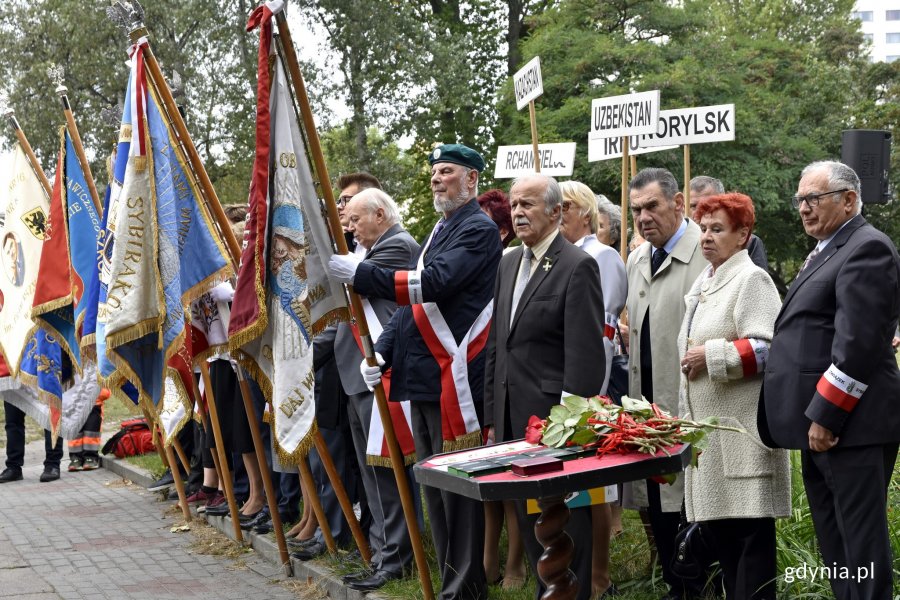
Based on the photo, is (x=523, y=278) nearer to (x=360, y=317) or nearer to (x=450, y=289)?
(x=450, y=289)

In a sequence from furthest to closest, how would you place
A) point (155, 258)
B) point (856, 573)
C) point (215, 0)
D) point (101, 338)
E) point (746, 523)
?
point (215, 0), point (101, 338), point (155, 258), point (746, 523), point (856, 573)

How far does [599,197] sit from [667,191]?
2.02 metres

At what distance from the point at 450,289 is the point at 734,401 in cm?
150

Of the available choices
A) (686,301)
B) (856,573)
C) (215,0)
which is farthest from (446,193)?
(215,0)

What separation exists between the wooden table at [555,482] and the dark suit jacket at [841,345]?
22.9 inches

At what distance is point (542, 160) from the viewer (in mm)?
8391

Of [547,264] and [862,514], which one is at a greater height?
[547,264]

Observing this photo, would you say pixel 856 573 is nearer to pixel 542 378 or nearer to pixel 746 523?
pixel 746 523

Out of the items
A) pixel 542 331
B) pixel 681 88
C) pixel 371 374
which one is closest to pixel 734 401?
pixel 542 331

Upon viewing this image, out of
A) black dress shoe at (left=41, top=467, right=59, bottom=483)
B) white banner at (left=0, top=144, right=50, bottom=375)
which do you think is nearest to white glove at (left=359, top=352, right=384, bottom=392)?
white banner at (left=0, top=144, right=50, bottom=375)

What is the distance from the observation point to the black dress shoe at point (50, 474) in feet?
37.0

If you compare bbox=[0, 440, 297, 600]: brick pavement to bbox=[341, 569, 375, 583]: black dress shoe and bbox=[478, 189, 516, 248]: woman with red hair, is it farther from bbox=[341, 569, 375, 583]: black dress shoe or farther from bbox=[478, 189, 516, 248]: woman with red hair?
bbox=[478, 189, 516, 248]: woman with red hair

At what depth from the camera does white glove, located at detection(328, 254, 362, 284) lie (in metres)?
5.68

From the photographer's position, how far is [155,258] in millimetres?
6770
